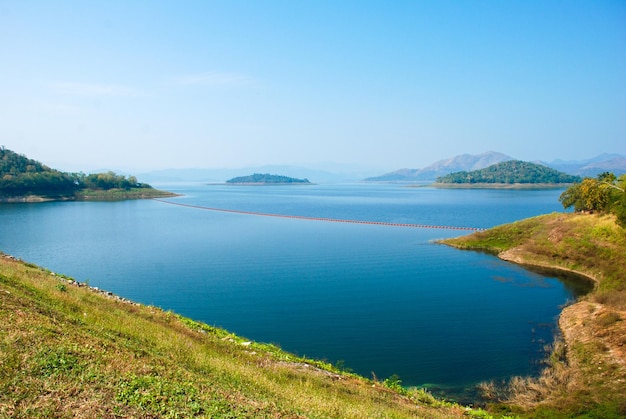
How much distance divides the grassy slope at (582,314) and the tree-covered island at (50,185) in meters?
127

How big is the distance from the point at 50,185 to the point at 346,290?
134 meters

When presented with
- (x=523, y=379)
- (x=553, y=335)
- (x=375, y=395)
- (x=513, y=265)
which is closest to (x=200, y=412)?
(x=375, y=395)

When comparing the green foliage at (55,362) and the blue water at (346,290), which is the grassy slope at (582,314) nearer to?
the blue water at (346,290)

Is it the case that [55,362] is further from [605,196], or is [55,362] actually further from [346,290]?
[605,196]

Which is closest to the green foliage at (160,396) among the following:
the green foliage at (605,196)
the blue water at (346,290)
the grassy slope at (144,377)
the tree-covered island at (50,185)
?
the grassy slope at (144,377)

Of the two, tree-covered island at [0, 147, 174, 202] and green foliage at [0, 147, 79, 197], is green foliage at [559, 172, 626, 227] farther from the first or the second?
green foliage at [0, 147, 79, 197]

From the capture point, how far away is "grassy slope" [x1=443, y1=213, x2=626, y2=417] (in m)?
15.3

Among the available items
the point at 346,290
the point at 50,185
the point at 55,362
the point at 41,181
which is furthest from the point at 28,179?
the point at 55,362

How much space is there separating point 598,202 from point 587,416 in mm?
36742

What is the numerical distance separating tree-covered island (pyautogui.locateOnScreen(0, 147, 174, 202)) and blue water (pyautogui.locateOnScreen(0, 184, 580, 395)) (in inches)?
2776

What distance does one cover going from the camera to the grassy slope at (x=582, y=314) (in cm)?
1534

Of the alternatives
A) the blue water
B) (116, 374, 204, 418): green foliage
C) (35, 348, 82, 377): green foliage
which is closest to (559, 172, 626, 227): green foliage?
the blue water

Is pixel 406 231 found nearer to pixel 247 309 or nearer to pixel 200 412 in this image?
pixel 247 309

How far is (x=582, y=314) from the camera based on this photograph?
2491 cm
